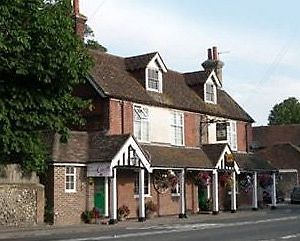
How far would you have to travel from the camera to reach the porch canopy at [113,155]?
30438 millimetres

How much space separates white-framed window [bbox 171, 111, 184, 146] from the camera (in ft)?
124

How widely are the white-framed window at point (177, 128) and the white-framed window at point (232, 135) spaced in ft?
18.6

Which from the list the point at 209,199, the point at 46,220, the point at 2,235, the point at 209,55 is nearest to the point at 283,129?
the point at 209,55

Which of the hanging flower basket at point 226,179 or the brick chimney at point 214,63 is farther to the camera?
the brick chimney at point 214,63

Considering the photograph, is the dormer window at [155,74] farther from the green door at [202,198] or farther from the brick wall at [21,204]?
the brick wall at [21,204]

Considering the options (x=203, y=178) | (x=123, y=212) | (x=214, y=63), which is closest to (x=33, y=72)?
(x=123, y=212)

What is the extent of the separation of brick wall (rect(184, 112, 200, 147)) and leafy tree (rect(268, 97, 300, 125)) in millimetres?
64307

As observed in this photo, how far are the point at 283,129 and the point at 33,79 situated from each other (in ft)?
218

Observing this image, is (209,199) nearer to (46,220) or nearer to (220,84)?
(220,84)

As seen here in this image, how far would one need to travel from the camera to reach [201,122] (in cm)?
3994

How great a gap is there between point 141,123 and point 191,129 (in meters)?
4.98

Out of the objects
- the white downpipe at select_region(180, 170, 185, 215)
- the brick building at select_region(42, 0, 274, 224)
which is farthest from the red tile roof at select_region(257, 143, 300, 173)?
the white downpipe at select_region(180, 170, 185, 215)

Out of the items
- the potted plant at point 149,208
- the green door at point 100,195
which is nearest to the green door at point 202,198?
the potted plant at point 149,208

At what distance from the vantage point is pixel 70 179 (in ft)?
99.9
